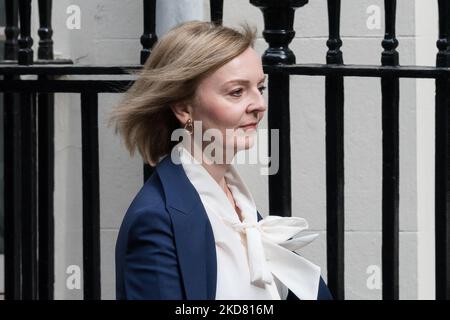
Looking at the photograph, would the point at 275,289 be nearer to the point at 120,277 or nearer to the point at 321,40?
the point at 120,277

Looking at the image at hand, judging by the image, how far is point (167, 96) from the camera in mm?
2764

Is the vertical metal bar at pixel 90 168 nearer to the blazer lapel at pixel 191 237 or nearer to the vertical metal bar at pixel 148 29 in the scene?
the vertical metal bar at pixel 148 29

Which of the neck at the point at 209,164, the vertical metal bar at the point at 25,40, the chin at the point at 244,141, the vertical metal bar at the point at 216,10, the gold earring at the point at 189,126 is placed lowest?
the neck at the point at 209,164

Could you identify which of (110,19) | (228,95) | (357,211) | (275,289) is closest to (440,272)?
(275,289)

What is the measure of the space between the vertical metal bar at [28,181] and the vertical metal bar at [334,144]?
89cm

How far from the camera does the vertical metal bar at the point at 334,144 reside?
133 inches

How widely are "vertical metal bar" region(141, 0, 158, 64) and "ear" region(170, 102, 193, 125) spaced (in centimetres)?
64

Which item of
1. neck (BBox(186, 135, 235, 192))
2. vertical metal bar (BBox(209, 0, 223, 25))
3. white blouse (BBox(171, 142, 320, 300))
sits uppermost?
vertical metal bar (BBox(209, 0, 223, 25))

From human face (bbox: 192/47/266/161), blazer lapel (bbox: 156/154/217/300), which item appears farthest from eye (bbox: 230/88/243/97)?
blazer lapel (bbox: 156/154/217/300)

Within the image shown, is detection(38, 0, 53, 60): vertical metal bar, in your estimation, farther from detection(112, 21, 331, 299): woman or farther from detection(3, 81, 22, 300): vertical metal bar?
detection(112, 21, 331, 299): woman

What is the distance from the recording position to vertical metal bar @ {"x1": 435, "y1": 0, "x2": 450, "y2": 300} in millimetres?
3391

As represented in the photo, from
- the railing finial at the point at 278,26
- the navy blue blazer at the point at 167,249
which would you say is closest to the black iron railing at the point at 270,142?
the railing finial at the point at 278,26

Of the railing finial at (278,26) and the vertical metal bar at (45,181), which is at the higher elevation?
the railing finial at (278,26)

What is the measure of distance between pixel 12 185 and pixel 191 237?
45.8 inches
